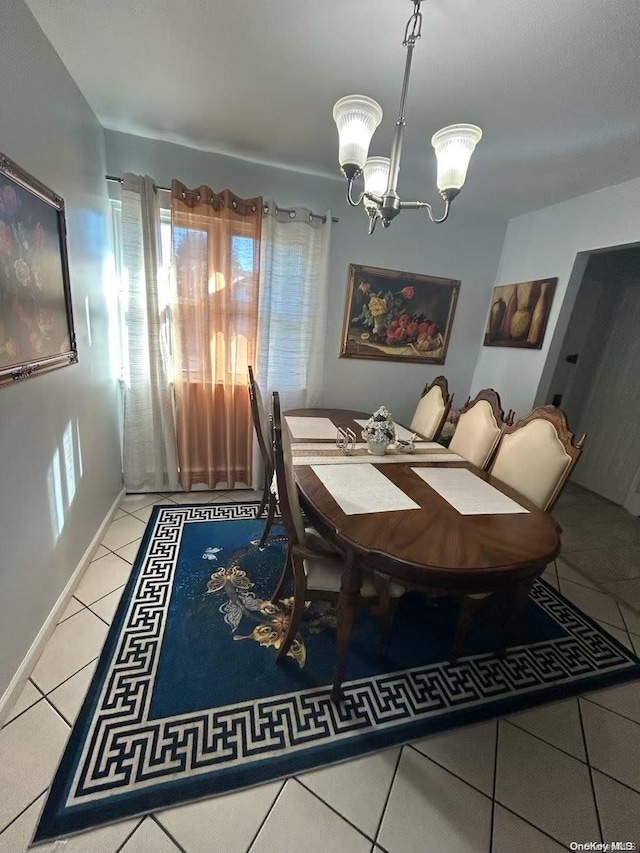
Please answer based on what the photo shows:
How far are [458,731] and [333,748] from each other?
0.47 m

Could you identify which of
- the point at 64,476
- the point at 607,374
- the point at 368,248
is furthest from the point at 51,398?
the point at 607,374

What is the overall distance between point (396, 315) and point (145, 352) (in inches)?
77.3

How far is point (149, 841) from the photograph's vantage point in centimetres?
89

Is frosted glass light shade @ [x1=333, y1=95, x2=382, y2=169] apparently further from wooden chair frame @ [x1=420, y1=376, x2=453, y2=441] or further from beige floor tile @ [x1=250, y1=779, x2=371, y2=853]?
beige floor tile @ [x1=250, y1=779, x2=371, y2=853]

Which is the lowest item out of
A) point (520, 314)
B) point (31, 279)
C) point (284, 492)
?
point (284, 492)

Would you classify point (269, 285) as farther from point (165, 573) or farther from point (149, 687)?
point (149, 687)

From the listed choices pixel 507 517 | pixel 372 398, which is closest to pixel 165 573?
pixel 507 517

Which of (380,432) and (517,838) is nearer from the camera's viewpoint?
(517,838)

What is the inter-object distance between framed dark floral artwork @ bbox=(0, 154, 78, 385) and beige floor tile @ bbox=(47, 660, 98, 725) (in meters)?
1.12

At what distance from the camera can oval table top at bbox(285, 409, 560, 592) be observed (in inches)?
38.8

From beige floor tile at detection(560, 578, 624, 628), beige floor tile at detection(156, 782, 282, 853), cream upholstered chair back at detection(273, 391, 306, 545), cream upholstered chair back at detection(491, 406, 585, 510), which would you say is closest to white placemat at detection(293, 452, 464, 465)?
cream upholstered chair back at detection(491, 406, 585, 510)

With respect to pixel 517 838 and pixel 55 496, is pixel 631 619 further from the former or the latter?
pixel 55 496

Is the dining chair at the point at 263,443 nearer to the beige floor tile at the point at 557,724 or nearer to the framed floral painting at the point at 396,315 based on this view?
the framed floral painting at the point at 396,315

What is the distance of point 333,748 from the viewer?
3.67ft
